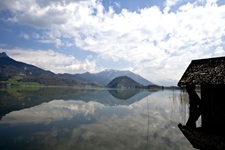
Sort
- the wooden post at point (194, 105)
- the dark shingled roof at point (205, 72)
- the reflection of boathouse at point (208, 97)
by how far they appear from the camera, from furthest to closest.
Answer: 1. the wooden post at point (194, 105)
2. the dark shingled roof at point (205, 72)
3. the reflection of boathouse at point (208, 97)

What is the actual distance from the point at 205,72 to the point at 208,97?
2.79 m

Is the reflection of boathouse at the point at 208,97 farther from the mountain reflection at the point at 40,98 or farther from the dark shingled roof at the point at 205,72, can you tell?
the mountain reflection at the point at 40,98

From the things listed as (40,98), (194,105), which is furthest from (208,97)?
(40,98)

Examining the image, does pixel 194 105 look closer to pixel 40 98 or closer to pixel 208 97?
pixel 208 97

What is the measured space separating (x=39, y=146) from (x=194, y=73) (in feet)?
59.4

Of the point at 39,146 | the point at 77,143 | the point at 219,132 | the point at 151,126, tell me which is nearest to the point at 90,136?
the point at 77,143

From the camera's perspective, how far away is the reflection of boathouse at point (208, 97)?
21.4 m

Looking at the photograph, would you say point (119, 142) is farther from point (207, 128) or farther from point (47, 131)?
point (207, 128)

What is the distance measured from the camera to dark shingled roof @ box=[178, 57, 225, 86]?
72.7 feet

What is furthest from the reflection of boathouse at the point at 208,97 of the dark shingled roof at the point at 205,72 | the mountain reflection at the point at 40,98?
the mountain reflection at the point at 40,98

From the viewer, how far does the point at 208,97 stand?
23062mm

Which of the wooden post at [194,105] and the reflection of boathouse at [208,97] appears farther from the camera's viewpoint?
the wooden post at [194,105]

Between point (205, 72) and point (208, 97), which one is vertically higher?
point (205, 72)

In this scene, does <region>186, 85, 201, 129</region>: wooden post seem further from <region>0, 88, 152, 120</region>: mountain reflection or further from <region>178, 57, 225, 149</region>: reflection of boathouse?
<region>0, 88, 152, 120</region>: mountain reflection
